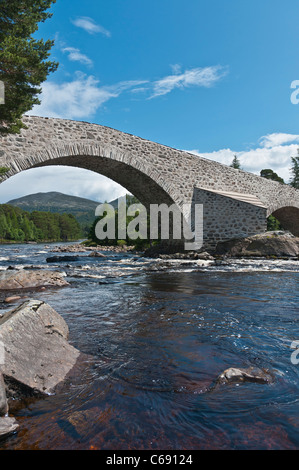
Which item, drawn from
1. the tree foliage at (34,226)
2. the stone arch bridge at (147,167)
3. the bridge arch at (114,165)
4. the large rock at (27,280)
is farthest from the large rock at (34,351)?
the tree foliage at (34,226)

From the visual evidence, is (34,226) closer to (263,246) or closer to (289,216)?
(289,216)

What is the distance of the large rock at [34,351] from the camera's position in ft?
6.58

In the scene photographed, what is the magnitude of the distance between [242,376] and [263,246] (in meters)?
13.0

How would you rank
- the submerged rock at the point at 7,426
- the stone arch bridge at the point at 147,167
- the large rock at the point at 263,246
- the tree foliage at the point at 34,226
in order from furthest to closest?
the tree foliage at the point at 34,226
the large rock at the point at 263,246
the stone arch bridge at the point at 147,167
the submerged rock at the point at 7,426

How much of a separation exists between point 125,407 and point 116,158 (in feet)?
37.2

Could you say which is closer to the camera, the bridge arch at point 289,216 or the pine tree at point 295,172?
the bridge arch at point 289,216

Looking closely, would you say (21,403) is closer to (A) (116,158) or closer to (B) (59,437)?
(B) (59,437)

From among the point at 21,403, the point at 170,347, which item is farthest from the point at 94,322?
the point at 21,403

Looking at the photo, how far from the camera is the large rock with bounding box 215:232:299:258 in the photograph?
46.4 feet

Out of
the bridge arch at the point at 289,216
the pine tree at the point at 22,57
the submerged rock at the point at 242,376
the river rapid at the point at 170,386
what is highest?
the pine tree at the point at 22,57

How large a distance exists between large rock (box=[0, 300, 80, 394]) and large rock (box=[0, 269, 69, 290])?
383 cm

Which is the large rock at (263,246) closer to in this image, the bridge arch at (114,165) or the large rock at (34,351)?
the bridge arch at (114,165)

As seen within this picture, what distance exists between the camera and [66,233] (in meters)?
101

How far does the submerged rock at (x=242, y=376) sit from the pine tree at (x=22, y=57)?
301 inches
